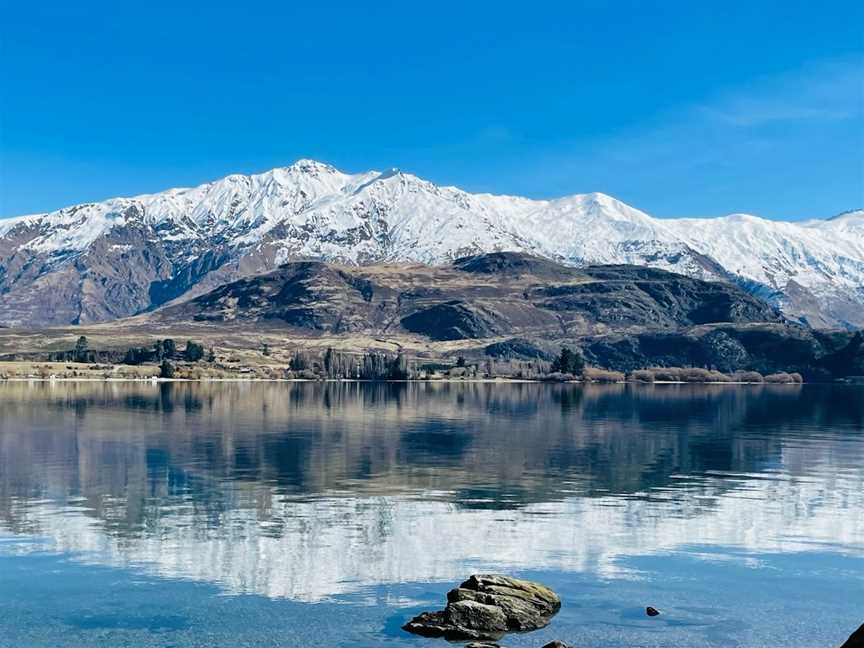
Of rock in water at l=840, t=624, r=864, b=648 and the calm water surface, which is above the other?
rock in water at l=840, t=624, r=864, b=648

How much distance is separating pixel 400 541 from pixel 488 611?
21.0 m

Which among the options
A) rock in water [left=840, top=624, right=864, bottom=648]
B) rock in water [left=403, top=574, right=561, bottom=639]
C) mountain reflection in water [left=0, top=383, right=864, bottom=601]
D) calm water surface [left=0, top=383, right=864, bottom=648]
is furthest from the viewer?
mountain reflection in water [left=0, top=383, right=864, bottom=601]

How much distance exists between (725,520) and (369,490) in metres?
34.1

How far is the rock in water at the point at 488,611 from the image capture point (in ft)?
174

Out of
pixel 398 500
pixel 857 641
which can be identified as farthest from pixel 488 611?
pixel 398 500

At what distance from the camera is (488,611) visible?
54.5m

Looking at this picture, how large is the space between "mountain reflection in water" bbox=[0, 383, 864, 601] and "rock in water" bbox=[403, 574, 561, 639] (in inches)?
295

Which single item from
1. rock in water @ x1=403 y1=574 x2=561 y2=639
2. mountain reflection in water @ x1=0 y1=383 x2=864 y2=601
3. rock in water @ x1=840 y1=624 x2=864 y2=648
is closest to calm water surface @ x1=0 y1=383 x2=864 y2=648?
mountain reflection in water @ x1=0 y1=383 x2=864 y2=601

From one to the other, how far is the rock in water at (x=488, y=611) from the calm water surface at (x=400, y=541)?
1.01 metres

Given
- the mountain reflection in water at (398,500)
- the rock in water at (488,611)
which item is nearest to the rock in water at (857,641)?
the rock in water at (488,611)

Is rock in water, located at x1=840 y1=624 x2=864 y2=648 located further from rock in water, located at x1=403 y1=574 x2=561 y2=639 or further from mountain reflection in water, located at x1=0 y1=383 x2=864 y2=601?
mountain reflection in water, located at x1=0 y1=383 x2=864 y2=601

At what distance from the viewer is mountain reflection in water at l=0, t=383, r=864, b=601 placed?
69.1 metres

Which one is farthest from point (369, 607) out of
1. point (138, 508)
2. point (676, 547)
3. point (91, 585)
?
point (138, 508)

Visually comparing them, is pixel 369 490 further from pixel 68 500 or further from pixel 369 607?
pixel 369 607
